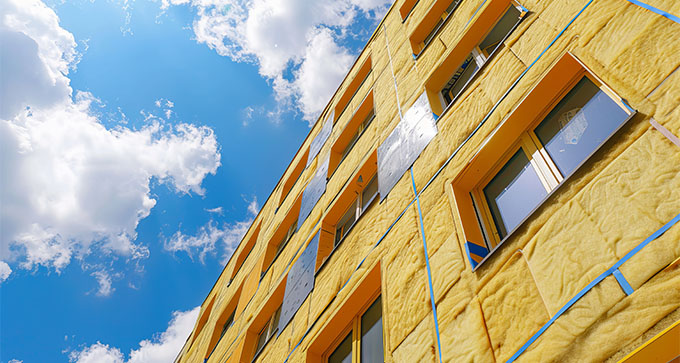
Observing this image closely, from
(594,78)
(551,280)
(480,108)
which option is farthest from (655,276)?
(480,108)

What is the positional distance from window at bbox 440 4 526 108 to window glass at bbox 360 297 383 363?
2842 millimetres

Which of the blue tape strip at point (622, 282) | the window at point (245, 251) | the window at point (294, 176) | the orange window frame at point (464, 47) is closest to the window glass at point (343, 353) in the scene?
the orange window frame at point (464, 47)

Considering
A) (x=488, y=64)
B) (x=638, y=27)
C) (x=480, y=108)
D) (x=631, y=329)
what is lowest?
(x=631, y=329)

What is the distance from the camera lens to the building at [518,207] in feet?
7.13

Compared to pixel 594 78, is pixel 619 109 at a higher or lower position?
lower

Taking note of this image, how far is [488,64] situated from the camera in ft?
15.2

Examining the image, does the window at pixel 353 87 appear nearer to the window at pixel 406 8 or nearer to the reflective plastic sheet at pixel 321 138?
the reflective plastic sheet at pixel 321 138

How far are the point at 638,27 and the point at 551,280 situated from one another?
6.50 feet

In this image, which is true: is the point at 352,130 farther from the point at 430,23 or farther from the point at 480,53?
the point at 480,53

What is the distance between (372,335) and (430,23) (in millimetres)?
6485

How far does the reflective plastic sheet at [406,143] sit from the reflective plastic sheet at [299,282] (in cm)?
199

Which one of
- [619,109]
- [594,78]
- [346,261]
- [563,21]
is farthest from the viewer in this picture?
[346,261]

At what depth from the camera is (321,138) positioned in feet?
38.2

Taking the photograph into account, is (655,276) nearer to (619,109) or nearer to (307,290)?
(619,109)
